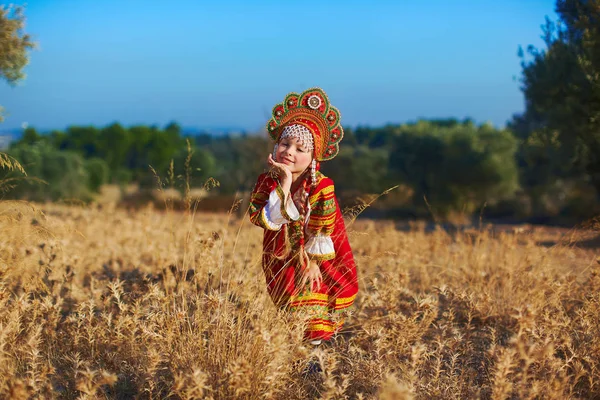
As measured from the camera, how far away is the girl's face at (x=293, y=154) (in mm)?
3324

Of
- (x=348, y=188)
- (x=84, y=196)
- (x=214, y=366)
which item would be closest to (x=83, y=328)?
(x=214, y=366)

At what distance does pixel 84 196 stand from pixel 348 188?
10196mm

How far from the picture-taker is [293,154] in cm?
332

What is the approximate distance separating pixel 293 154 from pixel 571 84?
531 cm

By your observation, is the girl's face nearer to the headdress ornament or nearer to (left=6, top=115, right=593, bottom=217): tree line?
the headdress ornament

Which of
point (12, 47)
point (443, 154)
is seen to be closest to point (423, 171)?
point (443, 154)

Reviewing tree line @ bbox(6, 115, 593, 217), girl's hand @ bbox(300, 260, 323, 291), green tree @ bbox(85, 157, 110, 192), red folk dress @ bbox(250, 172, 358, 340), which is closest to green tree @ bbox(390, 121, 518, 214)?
tree line @ bbox(6, 115, 593, 217)

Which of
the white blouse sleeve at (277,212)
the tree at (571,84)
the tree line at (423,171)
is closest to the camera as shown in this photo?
the white blouse sleeve at (277,212)

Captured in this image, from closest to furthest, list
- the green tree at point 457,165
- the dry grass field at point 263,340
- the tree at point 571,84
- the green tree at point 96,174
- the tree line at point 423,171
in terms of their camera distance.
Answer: the dry grass field at point 263,340, the tree at point 571,84, the tree line at point 423,171, the green tree at point 457,165, the green tree at point 96,174

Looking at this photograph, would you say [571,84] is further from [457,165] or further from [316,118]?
[457,165]

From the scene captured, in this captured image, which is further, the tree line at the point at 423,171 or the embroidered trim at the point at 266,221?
the tree line at the point at 423,171

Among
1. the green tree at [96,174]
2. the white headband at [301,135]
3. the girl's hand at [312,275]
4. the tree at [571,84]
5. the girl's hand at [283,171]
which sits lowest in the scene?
the green tree at [96,174]

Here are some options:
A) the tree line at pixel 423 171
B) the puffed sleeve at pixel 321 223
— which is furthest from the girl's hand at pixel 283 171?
the tree line at pixel 423 171

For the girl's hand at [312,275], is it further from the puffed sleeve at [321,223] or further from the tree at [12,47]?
the tree at [12,47]
